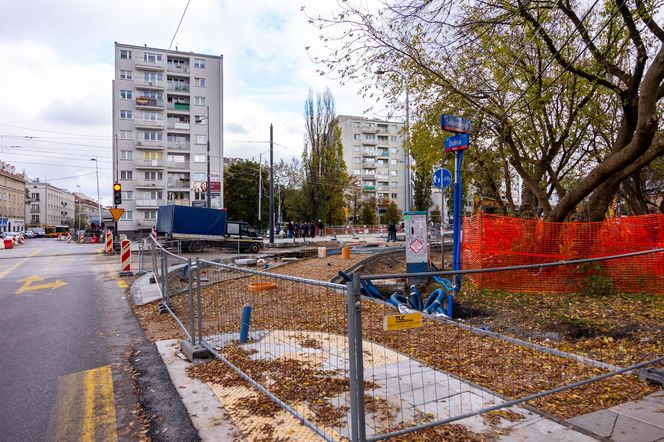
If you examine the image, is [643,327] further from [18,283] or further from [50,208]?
[50,208]

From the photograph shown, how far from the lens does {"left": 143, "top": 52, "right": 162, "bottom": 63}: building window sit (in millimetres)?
59656

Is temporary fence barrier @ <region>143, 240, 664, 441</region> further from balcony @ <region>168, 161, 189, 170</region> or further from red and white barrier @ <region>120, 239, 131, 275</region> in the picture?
balcony @ <region>168, 161, 189, 170</region>

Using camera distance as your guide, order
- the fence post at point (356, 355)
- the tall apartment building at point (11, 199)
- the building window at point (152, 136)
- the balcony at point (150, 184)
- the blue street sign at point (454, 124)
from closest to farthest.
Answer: the fence post at point (356, 355) < the blue street sign at point (454, 124) < the balcony at point (150, 184) < the building window at point (152, 136) < the tall apartment building at point (11, 199)

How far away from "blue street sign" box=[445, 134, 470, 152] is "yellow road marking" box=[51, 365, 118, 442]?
23.1 feet

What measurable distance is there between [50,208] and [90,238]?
102 meters

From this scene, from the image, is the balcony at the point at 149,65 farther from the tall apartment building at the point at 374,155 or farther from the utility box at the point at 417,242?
the utility box at the point at 417,242

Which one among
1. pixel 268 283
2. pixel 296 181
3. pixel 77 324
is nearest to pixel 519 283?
pixel 268 283

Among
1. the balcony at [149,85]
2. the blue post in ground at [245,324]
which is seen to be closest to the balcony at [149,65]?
the balcony at [149,85]

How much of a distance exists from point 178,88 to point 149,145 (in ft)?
28.9

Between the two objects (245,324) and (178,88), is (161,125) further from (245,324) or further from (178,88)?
(245,324)

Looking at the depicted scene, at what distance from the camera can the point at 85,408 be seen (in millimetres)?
4148

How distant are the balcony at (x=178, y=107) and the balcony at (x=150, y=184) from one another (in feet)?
32.6

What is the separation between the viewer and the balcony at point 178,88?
6116 centimetres

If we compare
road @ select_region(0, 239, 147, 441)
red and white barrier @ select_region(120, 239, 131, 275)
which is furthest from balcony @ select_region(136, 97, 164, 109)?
road @ select_region(0, 239, 147, 441)
